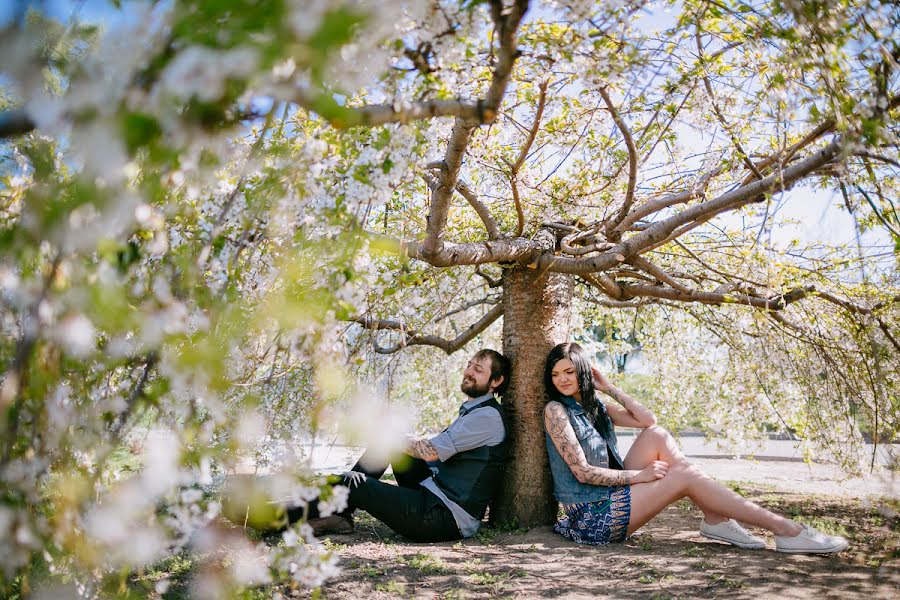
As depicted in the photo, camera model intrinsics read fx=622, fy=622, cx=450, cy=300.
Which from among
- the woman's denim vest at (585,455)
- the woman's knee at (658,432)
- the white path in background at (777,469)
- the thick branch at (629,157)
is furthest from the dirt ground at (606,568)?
the thick branch at (629,157)

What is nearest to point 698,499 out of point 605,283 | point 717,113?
point 605,283

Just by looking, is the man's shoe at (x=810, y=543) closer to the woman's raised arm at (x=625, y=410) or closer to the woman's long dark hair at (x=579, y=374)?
the woman's raised arm at (x=625, y=410)

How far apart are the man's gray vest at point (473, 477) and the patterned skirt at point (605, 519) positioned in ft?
1.72

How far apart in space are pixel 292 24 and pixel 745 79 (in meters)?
3.28

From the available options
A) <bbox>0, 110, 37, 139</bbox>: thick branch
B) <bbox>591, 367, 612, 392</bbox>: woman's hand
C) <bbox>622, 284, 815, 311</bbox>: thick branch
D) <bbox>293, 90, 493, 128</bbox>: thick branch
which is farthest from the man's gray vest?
<bbox>0, 110, 37, 139</bbox>: thick branch

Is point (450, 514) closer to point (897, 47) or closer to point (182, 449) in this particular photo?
point (182, 449)

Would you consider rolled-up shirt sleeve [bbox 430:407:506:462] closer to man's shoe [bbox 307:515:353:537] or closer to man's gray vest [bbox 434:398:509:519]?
man's gray vest [bbox 434:398:509:519]

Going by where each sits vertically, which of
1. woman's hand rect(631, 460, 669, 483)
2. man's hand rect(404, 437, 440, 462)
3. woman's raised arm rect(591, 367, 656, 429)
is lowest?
woman's hand rect(631, 460, 669, 483)

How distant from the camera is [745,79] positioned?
3.48m

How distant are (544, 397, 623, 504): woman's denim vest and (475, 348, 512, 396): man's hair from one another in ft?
1.42

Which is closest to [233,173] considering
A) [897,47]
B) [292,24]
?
[292,24]

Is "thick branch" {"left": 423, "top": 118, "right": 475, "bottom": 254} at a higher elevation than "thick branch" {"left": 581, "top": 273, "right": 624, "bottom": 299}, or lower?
higher

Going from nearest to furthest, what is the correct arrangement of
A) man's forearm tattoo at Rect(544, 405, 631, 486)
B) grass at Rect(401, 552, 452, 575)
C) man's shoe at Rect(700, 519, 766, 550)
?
1. grass at Rect(401, 552, 452, 575)
2. man's shoe at Rect(700, 519, 766, 550)
3. man's forearm tattoo at Rect(544, 405, 631, 486)

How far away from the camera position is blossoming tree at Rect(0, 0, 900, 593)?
1041 mm
